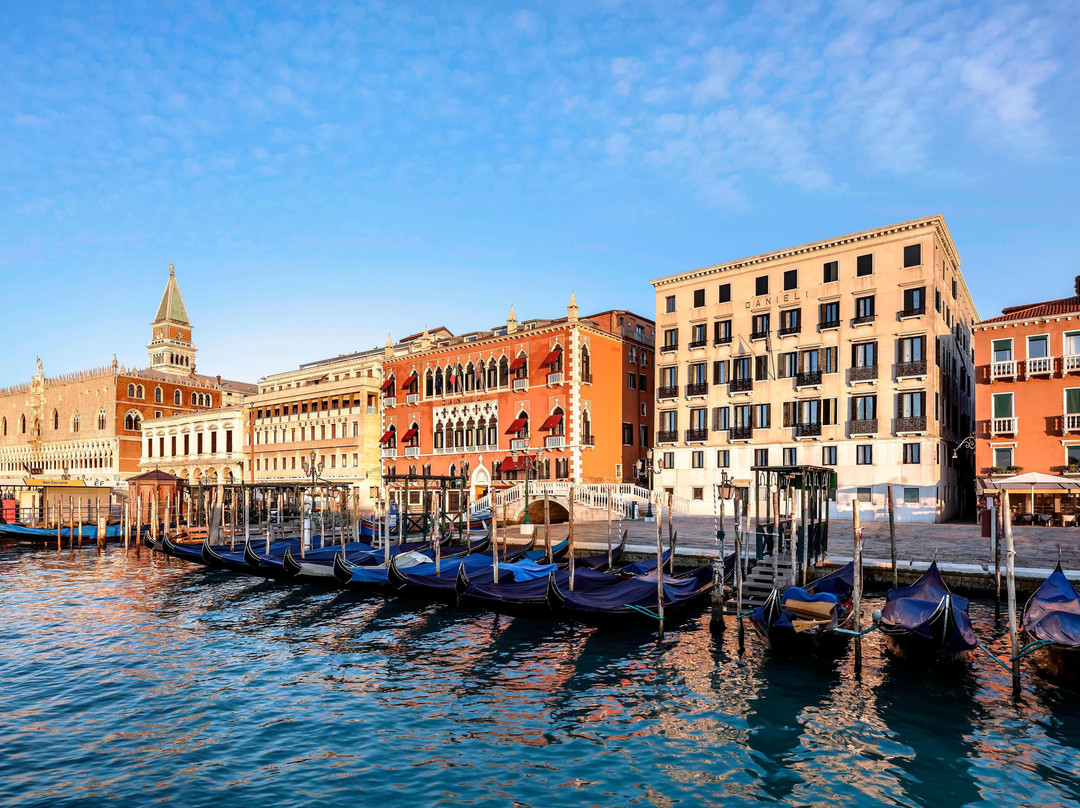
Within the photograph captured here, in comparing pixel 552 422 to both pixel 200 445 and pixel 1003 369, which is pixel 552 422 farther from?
pixel 200 445

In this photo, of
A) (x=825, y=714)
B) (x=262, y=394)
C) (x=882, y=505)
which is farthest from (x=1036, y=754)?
(x=262, y=394)

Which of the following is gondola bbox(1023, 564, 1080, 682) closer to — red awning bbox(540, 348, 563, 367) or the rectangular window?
the rectangular window

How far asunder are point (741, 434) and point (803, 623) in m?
23.2

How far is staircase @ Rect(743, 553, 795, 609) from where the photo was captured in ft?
54.3

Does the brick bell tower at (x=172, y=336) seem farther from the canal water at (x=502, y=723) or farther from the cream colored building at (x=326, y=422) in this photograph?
the canal water at (x=502, y=723)

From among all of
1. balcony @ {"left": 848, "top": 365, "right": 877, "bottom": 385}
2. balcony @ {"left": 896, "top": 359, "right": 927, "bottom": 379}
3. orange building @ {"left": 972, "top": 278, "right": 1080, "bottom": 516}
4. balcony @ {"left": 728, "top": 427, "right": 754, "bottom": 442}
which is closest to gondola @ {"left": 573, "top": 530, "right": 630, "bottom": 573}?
balcony @ {"left": 728, "top": 427, "right": 754, "bottom": 442}

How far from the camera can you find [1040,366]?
2920 centimetres

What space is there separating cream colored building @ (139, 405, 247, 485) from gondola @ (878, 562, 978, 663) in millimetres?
55599

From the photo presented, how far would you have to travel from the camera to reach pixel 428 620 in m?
18.1

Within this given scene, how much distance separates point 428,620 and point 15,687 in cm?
824

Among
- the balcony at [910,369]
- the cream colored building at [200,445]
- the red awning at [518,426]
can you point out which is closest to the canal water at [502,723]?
the balcony at [910,369]

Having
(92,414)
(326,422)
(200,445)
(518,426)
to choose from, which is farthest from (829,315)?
(92,414)

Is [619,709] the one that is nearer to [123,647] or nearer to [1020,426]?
[123,647]

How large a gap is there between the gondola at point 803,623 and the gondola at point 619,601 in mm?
2745
